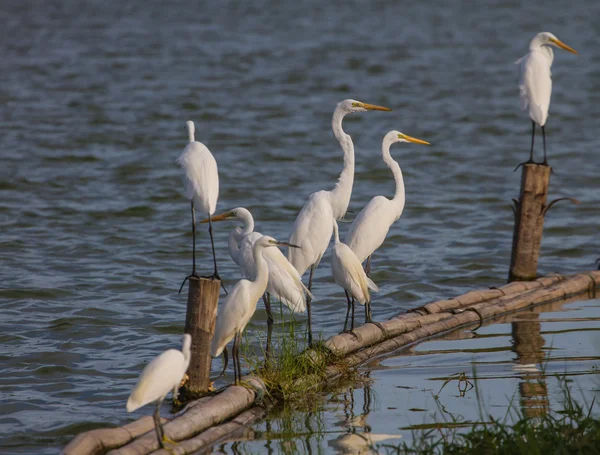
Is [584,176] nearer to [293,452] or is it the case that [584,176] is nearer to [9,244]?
[9,244]

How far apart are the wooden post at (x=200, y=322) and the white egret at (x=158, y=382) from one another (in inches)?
33.2

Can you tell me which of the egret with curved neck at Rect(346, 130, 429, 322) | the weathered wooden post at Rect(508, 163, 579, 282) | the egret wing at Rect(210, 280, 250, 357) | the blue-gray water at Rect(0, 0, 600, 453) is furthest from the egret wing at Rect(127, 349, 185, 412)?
the weathered wooden post at Rect(508, 163, 579, 282)

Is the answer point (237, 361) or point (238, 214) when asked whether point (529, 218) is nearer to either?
point (238, 214)

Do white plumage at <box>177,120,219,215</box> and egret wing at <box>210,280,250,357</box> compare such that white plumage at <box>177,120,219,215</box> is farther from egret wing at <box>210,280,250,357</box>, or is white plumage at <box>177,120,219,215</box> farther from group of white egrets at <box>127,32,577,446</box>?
egret wing at <box>210,280,250,357</box>

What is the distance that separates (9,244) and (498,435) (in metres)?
8.03

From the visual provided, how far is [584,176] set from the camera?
47.2 ft

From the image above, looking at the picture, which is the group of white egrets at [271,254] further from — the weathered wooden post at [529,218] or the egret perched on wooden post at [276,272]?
the weathered wooden post at [529,218]

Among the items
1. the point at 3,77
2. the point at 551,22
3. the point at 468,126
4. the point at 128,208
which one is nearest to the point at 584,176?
the point at 468,126

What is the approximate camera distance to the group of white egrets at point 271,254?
4.71 m

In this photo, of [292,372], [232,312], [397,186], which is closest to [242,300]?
[232,312]

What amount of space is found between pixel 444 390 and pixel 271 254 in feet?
4.23

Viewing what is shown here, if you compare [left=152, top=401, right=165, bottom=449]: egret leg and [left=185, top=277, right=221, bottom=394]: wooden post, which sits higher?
[left=185, top=277, right=221, bottom=394]: wooden post

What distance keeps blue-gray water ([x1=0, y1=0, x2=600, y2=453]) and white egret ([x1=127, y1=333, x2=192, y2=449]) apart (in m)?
1.11

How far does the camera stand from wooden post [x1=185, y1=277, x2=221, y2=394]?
18.2 ft
